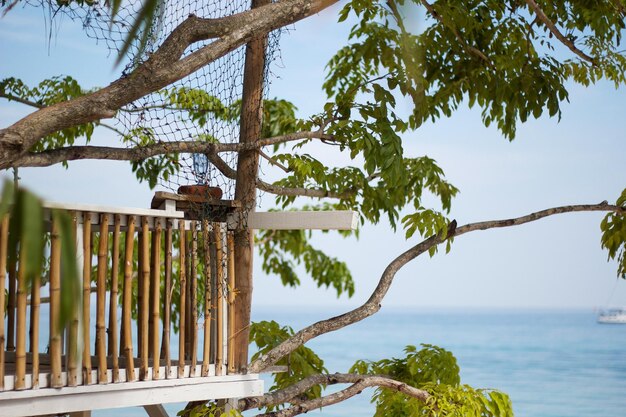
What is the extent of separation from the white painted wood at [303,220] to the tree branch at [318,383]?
100cm

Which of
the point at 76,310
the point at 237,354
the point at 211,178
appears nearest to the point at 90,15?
the point at 211,178

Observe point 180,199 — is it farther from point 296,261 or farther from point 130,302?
point 296,261

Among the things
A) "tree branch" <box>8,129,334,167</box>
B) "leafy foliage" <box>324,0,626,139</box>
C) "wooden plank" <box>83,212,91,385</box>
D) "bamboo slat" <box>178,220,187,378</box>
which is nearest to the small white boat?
"leafy foliage" <box>324,0,626,139</box>

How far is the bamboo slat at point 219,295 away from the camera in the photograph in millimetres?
4707

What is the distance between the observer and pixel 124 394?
4289 mm

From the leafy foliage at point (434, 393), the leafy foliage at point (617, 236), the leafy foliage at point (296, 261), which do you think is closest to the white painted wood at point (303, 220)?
the leafy foliage at point (434, 393)

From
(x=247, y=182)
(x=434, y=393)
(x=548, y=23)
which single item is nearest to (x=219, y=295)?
(x=247, y=182)

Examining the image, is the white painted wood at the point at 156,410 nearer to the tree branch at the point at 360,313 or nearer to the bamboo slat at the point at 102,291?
the tree branch at the point at 360,313

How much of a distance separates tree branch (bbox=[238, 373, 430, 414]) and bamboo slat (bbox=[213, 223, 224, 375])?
0.61m

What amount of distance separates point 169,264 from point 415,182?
2947mm

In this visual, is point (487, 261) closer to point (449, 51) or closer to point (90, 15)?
point (449, 51)

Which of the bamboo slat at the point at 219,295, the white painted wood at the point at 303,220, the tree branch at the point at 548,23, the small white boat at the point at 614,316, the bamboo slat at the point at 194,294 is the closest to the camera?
the bamboo slat at the point at 194,294

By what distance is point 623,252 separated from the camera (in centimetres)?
644

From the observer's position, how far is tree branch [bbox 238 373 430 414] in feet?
17.4
